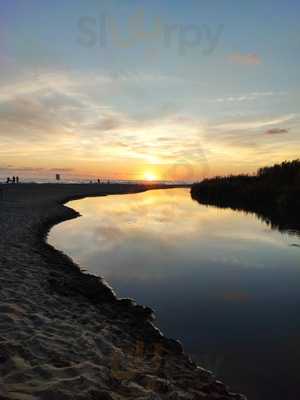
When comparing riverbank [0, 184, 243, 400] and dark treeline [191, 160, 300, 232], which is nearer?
riverbank [0, 184, 243, 400]

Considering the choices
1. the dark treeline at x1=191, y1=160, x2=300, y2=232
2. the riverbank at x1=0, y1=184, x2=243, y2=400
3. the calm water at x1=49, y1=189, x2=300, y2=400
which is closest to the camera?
the riverbank at x1=0, y1=184, x2=243, y2=400

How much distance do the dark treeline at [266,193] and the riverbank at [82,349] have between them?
722 inches

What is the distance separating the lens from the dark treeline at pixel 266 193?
110 ft

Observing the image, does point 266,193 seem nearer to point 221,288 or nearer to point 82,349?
point 221,288

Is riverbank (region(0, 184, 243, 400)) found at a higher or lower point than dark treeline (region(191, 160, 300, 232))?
lower

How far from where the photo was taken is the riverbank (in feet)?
18.2

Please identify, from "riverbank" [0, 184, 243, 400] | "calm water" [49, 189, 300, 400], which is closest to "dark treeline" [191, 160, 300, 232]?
"calm water" [49, 189, 300, 400]

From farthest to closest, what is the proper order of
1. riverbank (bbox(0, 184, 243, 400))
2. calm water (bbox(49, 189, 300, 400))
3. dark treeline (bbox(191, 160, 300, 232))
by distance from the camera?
dark treeline (bbox(191, 160, 300, 232)) → calm water (bbox(49, 189, 300, 400)) → riverbank (bbox(0, 184, 243, 400))

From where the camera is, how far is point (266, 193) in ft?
143

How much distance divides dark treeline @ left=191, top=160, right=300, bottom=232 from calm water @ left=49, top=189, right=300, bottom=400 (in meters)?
8.36

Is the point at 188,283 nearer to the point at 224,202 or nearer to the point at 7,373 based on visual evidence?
the point at 7,373

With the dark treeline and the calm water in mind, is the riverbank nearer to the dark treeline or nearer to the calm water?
the calm water

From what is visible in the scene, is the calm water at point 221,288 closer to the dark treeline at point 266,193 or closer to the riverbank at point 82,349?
the riverbank at point 82,349

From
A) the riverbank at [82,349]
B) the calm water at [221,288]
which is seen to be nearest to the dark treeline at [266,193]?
the calm water at [221,288]
